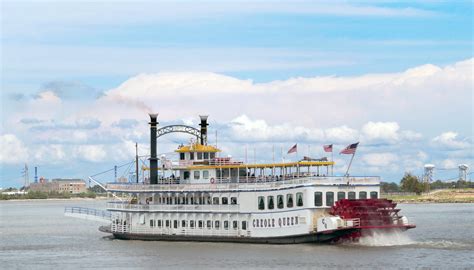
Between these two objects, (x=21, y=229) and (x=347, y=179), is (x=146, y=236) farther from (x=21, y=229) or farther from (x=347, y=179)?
(x=21, y=229)

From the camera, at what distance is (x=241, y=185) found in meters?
63.4

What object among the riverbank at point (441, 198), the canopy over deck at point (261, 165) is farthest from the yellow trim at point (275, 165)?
the riverbank at point (441, 198)

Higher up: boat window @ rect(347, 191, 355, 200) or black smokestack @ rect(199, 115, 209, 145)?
black smokestack @ rect(199, 115, 209, 145)

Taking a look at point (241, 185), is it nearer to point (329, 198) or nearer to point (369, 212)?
point (329, 198)

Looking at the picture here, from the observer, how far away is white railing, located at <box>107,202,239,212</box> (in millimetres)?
63750

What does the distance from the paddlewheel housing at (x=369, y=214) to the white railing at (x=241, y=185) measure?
158 cm

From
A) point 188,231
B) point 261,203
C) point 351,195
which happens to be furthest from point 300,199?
point 188,231

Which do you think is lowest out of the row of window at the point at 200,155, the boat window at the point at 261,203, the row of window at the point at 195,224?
the row of window at the point at 195,224

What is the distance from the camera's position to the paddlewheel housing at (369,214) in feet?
191

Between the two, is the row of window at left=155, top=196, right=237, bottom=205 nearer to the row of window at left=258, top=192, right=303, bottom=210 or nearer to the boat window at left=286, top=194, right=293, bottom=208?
the row of window at left=258, top=192, right=303, bottom=210

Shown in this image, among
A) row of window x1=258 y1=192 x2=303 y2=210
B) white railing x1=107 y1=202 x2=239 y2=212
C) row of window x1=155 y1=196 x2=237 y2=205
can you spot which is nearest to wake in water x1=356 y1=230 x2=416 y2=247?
row of window x1=258 y1=192 x2=303 y2=210

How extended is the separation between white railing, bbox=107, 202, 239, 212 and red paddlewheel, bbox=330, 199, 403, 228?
25.7 feet

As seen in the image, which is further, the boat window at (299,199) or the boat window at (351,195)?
the boat window at (351,195)

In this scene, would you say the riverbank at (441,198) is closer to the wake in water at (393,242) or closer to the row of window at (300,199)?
the wake in water at (393,242)
